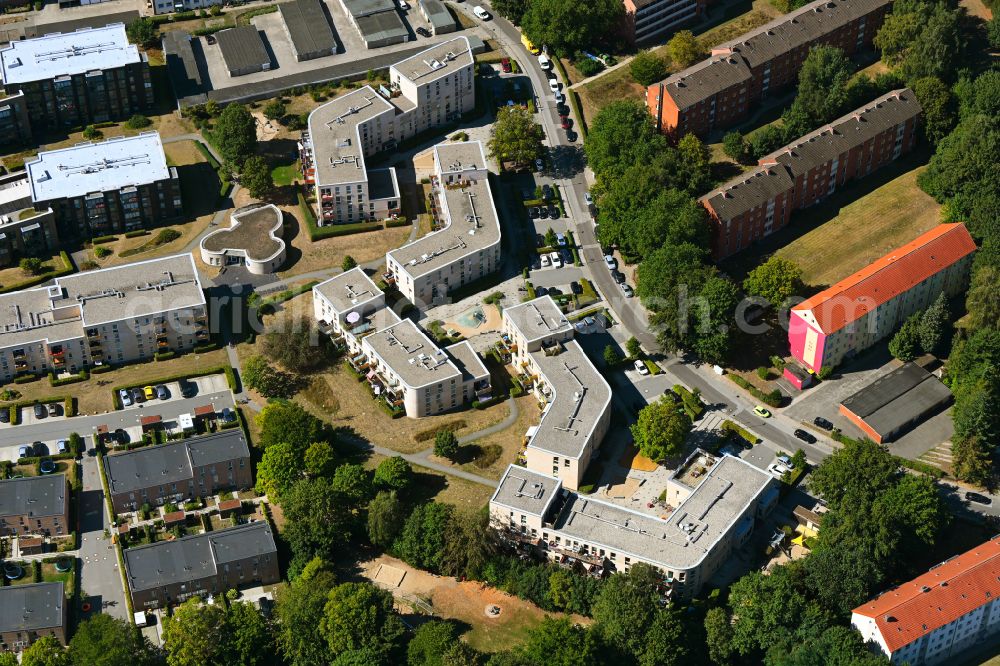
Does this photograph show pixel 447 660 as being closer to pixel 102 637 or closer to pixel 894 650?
pixel 102 637

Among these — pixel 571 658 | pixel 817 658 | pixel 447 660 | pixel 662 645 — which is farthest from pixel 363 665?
pixel 817 658

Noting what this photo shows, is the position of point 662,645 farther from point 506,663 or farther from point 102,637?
point 102,637

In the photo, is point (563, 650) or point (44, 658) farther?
point (44, 658)

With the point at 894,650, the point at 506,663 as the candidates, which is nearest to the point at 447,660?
the point at 506,663

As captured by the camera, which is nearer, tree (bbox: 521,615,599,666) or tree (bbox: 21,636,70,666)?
tree (bbox: 521,615,599,666)

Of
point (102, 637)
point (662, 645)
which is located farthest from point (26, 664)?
point (662, 645)

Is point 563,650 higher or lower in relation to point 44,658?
lower

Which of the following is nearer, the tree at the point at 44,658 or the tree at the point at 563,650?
the tree at the point at 563,650
